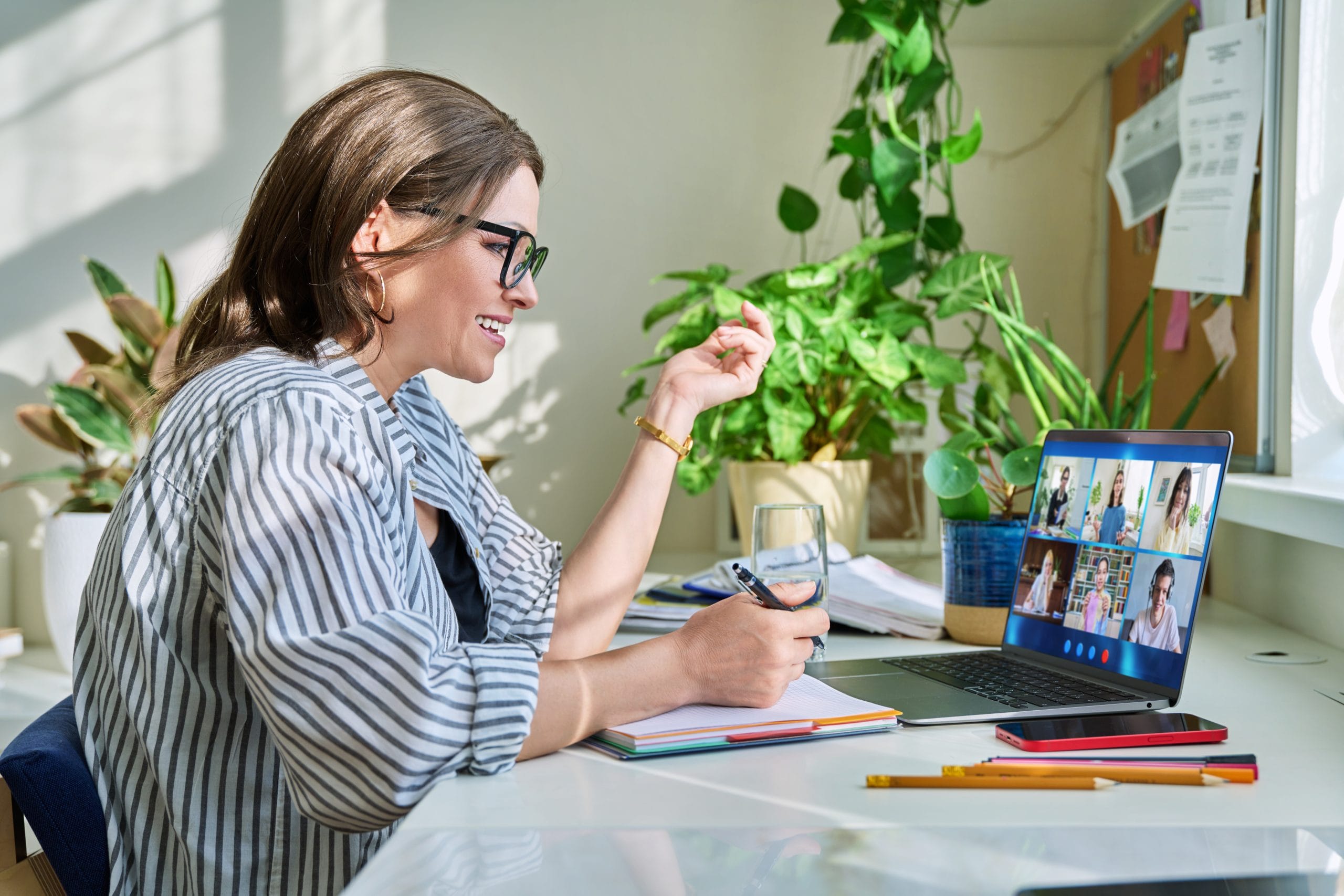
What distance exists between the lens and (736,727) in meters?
0.73

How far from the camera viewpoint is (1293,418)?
1282 millimetres

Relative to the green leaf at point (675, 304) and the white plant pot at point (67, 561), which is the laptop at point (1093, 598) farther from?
the white plant pot at point (67, 561)

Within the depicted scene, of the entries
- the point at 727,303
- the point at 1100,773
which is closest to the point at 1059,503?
the point at 1100,773

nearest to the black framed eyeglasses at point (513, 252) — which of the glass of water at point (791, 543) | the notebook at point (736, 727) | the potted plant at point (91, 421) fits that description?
the glass of water at point (791, 543)

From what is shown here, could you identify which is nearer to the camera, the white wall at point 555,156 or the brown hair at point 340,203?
the brown hair at point 340,203

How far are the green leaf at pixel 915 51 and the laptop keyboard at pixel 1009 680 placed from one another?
1.14m

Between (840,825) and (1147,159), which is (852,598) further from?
(1147,159)

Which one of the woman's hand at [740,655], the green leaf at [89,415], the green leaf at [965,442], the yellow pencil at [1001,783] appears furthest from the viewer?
the green leaf at [89,415]

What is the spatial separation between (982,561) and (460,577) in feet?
1.83

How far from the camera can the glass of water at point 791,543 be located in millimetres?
1025

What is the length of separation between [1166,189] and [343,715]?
1.56 m

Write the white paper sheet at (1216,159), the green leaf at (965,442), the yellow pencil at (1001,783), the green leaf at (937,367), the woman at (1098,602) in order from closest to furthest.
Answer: the yellow pencil at (1001,783) → the woman at (1098,602) → the green leaf at (965,442) → the white paper sheet at (1216,159) → the green leaf at (937,367)

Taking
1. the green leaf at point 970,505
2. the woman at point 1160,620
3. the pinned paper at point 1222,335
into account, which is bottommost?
the woman at point 1160,620

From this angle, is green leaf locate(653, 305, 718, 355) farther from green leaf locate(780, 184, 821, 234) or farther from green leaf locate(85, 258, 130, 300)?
green leaf locate(85, 258, 130, 300)
